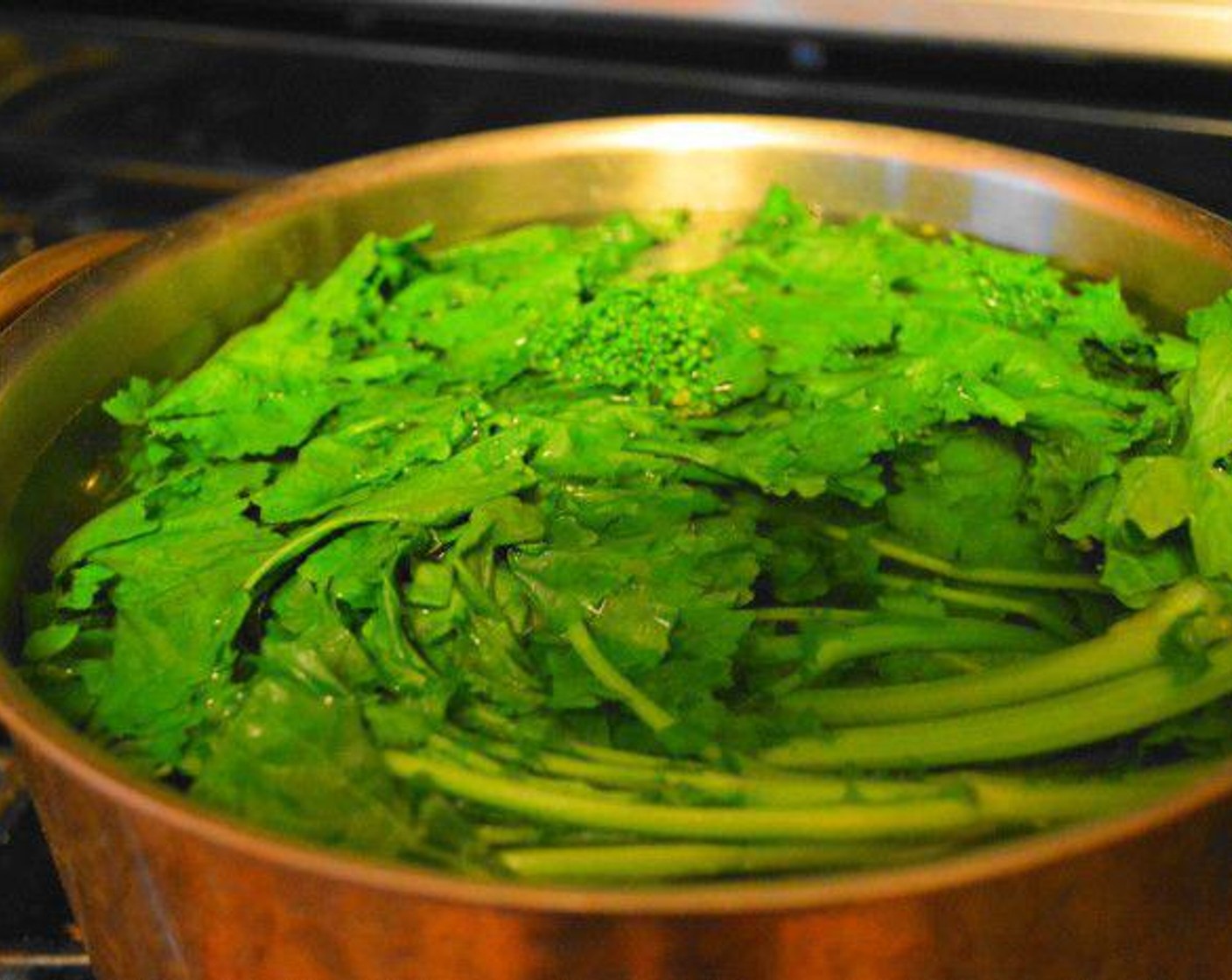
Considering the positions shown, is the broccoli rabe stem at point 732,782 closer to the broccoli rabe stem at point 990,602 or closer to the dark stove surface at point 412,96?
the broccoli rabe stem at point 990,602

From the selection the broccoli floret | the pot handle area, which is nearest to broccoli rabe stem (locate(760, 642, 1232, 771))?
the broccoli floret

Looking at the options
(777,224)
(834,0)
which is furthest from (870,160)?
(834,0)

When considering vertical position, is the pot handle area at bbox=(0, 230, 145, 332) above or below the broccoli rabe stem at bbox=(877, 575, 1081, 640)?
above

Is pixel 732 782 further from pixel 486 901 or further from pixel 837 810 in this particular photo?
pixel 486 901

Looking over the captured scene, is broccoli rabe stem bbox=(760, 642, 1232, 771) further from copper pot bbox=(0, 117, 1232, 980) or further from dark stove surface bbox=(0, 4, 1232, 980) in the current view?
dark stove surface bbox=(0, 4, 1232, 980)

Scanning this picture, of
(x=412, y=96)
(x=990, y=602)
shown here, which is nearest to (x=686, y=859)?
(x=990, y=602)
